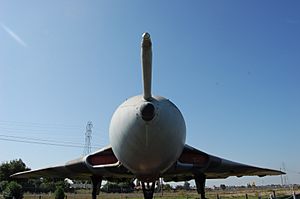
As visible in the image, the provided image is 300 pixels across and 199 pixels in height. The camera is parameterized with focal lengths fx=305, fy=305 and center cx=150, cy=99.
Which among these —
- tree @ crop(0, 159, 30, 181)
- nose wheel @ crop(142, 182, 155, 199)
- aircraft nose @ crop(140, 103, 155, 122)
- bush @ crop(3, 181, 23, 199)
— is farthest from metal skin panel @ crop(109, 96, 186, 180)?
tree @ crop(0, 159, 30, 181)

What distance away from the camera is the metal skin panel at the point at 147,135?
630 centimetres

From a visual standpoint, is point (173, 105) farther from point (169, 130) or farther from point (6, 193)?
point (6, 193)

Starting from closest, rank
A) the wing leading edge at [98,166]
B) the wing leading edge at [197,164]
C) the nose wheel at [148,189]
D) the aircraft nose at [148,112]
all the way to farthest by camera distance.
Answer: the aircraft nose at [148,112] → the nose wheel at [148,189] → the wing leading edge at [98,166] → the wing leading edge at [197,164]

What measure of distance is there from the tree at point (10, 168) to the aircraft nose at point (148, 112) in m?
66.5

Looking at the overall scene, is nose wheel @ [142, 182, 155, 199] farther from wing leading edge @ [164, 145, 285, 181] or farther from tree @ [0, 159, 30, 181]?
tree @ [0, 159, 30, 181]

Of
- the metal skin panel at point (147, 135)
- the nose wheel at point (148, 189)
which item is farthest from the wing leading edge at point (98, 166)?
the metal skin panel at point (147, 135)

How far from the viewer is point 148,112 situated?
6.24 meters

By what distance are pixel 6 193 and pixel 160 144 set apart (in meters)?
23.3

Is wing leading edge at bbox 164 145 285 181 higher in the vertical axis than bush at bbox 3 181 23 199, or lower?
higher

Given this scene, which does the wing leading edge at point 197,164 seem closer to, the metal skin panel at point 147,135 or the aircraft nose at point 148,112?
the metal skin panel at point 147,135

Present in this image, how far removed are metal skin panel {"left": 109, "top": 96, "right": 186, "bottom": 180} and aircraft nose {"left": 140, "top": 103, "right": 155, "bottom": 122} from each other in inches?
2.7

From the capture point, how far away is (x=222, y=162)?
12758 millimetres

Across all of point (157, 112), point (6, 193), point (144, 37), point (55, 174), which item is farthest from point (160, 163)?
point (6, 193)

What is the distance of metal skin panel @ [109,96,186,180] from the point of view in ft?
20.7
